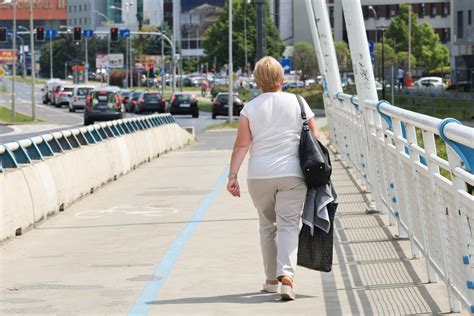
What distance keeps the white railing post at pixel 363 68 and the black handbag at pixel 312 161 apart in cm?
567

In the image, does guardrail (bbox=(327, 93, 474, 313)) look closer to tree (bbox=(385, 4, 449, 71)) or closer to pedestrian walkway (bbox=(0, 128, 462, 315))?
pedestrian walkway (bbox=(0, 128, 462, 315))

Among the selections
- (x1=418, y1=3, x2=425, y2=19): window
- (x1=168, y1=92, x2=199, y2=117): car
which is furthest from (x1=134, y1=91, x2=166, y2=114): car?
(x1=418, y1=3, x2=425, y2=19): window

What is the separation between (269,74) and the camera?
9359 mm

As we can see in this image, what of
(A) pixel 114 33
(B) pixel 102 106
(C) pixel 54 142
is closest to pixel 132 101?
(A) pixel 114 33

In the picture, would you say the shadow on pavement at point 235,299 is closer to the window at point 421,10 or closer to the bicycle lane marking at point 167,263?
the bicycle lane marking at point 167,263

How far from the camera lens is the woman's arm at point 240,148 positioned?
30.9 ft

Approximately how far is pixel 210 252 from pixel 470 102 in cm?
4544

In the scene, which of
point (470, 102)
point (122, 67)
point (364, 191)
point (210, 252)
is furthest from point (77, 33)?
point (122, 67)

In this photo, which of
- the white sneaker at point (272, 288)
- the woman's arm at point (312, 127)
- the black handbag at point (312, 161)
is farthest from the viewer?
the white sneaker at point (272, 288)

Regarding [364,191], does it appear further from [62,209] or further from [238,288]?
[238,288]

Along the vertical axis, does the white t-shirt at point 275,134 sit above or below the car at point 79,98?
above

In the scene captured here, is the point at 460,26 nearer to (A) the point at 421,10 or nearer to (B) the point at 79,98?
(B) the point at 79,98

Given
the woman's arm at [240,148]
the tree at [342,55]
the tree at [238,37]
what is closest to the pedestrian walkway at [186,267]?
the woman's arm at [240,148]

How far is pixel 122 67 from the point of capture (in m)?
182
